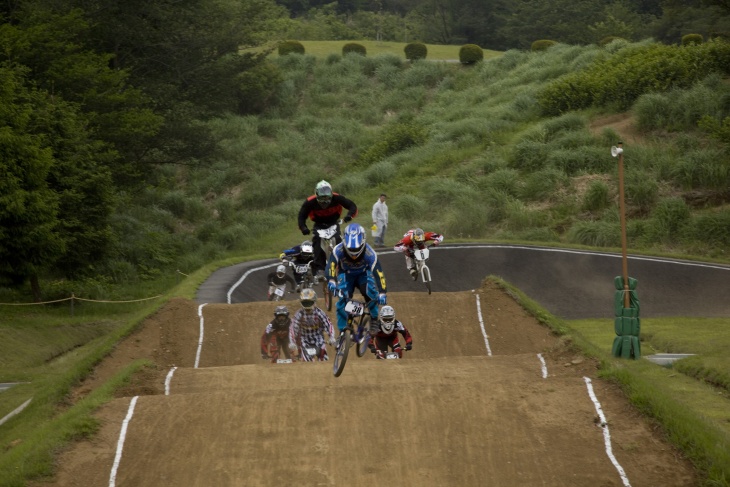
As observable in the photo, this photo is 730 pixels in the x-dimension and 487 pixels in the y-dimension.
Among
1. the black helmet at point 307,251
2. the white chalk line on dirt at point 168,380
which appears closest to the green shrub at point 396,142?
the black helmet at point 307,251

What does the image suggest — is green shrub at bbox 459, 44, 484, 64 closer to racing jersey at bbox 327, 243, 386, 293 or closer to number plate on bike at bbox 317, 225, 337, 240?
number plate on bike at bbox 317, 225, 337, 240

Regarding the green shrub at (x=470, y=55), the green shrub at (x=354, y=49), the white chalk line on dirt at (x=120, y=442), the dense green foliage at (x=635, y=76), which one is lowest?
the white chalk line on dirt at (x=120, y=442)

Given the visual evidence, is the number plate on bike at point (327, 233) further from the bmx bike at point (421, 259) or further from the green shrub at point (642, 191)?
the green shrub at point (642, 191)

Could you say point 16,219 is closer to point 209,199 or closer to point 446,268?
point 446,268

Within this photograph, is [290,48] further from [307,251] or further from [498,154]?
[307,251]

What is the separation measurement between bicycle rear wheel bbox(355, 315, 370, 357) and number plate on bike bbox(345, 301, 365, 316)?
0.49 feet

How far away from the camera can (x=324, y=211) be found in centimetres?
2027

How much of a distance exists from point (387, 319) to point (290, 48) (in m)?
64.7

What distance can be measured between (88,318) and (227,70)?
24.4 m

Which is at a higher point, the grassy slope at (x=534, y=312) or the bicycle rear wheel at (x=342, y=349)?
the bicycle rear wheel at (x=342, y=349)

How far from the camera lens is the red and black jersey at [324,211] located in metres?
19.9

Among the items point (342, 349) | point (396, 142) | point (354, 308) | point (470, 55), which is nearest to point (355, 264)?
point (354, 308)

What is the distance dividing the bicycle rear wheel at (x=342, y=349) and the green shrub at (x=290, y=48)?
218 ft

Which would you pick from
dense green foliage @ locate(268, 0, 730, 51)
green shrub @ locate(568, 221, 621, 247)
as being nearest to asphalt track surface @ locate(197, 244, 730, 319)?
green shrub @ locate(568, 221, 621, 247)
